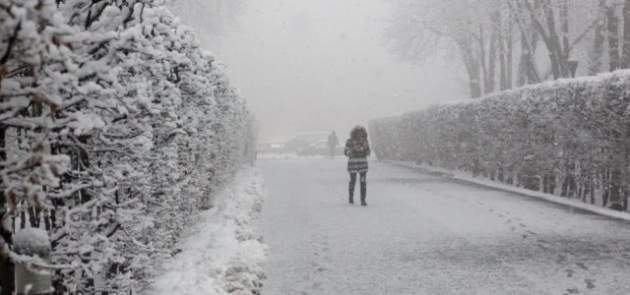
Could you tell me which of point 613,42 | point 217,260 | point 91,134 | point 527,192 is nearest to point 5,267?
point 91,134

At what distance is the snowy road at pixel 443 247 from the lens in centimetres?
686

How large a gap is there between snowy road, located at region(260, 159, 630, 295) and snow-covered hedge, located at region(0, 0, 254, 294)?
1898mm

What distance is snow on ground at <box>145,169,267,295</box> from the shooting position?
19.9ft

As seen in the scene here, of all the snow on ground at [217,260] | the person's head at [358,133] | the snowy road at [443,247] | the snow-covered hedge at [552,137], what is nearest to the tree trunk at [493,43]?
the snow-covered hedge at [552,137]

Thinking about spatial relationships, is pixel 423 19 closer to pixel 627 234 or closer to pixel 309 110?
A: pixel 627 234

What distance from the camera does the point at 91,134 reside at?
12.1ft

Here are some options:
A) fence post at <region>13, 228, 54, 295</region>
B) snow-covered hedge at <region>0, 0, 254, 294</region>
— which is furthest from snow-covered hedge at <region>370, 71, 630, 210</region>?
fence post at <region>13, 228, 54, 295</region>

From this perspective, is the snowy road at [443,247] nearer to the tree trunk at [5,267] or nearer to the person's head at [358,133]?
the person's head at [358,133]

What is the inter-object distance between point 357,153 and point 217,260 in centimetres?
761

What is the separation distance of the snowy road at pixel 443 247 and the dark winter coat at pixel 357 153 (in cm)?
86

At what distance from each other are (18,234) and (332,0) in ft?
310

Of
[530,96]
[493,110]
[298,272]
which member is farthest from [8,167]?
[493,110]

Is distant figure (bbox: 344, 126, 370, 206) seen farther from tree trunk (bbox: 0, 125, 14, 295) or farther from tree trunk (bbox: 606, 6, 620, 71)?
tree trunk (bbox: 0, 125, 14, 295)

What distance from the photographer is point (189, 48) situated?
26.3 ft
